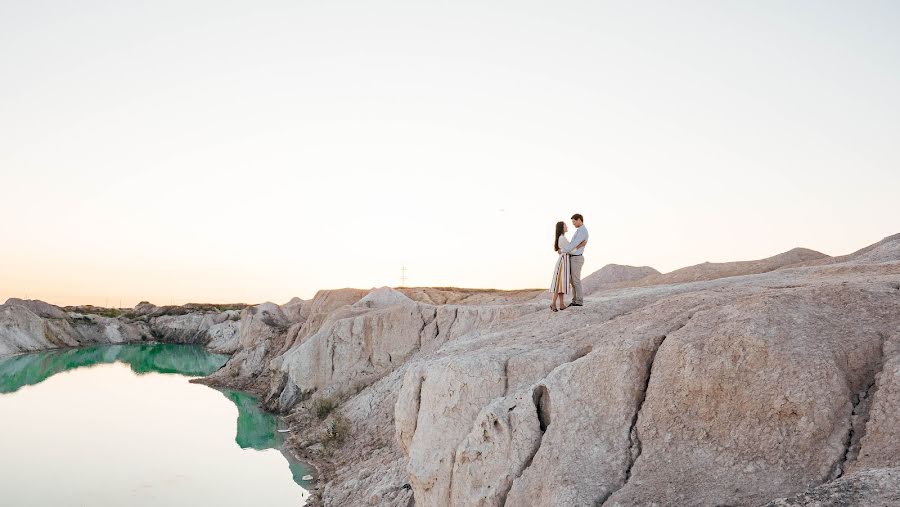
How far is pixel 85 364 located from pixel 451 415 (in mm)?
51553

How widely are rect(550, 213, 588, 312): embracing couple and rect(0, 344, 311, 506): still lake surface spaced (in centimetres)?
917

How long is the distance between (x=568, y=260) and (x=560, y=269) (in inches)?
12.3

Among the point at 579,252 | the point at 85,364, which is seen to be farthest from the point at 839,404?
the point at 85,364

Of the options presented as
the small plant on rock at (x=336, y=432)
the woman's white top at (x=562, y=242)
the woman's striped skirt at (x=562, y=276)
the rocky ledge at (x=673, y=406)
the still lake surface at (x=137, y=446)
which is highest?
the woman's white top at (x=562, y=242)

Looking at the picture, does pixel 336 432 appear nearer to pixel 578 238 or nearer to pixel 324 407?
pixel 324 407

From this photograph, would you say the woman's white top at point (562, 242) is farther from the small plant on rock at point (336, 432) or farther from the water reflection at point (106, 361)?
the water reflection at point (106, 361)

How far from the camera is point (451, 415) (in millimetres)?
9234

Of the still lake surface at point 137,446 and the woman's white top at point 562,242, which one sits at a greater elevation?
the woman's white top at point 562,242

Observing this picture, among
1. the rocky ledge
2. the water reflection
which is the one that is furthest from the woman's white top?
the water reflection

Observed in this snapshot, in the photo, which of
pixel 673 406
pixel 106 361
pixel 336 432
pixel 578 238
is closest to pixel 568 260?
pixel 578 238

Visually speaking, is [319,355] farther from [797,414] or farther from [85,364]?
[85,364]

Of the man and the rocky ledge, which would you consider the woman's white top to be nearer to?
the man

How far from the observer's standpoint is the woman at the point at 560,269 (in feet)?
40.3

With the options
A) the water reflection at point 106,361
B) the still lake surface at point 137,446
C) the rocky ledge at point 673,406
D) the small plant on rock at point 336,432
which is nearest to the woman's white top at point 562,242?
the rocky ledge at point 673,406
